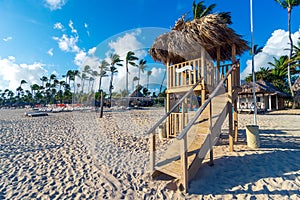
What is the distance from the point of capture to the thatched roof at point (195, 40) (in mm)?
4977

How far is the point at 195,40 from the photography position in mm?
5367

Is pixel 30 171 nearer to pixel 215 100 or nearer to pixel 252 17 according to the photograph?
pixel 215 100

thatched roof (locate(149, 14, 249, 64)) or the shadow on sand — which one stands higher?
thatched roof (locate(149, 14, 249, 64))

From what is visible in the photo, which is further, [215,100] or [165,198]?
[215,100]

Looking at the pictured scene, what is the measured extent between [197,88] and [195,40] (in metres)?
1.63

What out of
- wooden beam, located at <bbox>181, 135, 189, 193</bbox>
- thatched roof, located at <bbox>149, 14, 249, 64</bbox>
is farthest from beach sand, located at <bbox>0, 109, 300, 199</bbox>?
thatched roof, located at <bbox>149, 14, 249, 64</bbox>

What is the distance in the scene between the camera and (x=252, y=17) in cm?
543

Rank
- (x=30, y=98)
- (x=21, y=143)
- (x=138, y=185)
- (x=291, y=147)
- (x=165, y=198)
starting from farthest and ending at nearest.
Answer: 1. (x=30, y=98)
2. (x=21, y=143)
3. (x=291, y=147)
4. (x=138, y=185)
5. (x=165, y=198)

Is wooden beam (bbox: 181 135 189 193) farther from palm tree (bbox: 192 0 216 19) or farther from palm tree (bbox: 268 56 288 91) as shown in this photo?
palm tree (bbox: 268 56 288 91)

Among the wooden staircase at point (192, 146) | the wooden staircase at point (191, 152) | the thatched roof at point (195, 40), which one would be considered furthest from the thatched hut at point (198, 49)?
the wooden staircase at point (191, 152)

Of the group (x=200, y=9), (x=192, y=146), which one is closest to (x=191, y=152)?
(x=192, y=146)

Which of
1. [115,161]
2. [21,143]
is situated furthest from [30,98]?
[115,161]

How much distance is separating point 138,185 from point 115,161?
55.7 inches

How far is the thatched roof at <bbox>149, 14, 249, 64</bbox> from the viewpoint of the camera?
16.3ft
